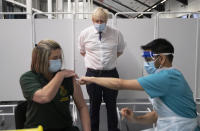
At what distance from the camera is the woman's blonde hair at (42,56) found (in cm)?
134

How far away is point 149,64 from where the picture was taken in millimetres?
1716

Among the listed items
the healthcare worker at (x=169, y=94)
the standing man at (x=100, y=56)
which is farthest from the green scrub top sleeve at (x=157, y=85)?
the standing man at (x=100, y=56)

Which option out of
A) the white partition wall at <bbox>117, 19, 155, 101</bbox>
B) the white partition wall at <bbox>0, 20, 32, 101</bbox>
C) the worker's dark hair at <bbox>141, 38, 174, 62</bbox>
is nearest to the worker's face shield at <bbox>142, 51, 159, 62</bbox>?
the worker's dark hair at <bbox>141, 38, 174, 62</bbox>

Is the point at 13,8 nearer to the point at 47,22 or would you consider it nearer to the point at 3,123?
the point at 47,22

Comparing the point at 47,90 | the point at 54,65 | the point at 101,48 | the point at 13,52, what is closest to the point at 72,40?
the point at 101,48

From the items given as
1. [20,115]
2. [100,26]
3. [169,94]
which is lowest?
[20,115]

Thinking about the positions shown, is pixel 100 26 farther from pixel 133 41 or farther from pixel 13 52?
pixel 13 52

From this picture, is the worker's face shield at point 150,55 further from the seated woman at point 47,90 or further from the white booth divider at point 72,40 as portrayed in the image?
the white booth divider at point 72,40

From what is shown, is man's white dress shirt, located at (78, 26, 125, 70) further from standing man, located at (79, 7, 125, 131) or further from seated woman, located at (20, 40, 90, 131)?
seated woman, located at (20, 40, 90, 131)

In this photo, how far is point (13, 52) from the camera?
3154 millimetres

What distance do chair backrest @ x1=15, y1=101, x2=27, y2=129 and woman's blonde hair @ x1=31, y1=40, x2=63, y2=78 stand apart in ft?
0.91

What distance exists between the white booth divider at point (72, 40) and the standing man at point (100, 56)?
0.50 m

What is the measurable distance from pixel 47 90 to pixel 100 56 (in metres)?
1.36

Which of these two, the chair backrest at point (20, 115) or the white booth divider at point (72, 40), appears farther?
the white booth divider at point (72, 40)
